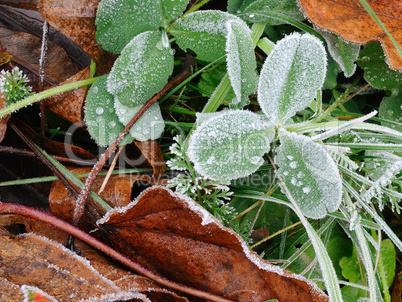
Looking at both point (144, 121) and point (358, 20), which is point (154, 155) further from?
point (358, 20)

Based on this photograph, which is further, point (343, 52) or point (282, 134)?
point (343, 52)

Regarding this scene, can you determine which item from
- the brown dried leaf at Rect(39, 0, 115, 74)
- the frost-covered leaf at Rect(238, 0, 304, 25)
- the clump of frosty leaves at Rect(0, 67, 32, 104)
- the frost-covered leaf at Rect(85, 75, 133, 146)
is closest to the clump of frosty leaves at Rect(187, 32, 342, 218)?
the frost-covered leaf at Rect(238, 0, 304, 25)

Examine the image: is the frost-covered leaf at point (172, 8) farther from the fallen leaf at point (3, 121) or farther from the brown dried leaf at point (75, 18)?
the fallen leaf at point (3, 121)

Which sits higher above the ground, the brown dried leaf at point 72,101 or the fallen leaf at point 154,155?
the brown dried leaf at point 72,101

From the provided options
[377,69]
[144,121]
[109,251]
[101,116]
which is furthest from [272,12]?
[109,251]

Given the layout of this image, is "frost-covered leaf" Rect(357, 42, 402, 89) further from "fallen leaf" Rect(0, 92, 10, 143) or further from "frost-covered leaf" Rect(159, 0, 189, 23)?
"fallen leaf" Rect(0, 92, 10, 143)

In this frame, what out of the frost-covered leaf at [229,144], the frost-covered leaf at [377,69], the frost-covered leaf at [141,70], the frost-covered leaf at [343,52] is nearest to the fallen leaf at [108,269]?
the frost-covered leaf at [229,144]

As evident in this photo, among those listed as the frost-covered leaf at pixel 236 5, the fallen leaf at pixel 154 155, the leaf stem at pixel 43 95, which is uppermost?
the frost-covered leaf at pixel 236 5
